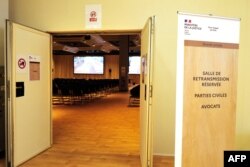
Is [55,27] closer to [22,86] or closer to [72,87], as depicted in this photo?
[22,86]

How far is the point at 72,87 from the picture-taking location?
10922mm

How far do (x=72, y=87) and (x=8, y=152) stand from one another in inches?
284

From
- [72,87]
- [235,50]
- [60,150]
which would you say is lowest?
[60,150]

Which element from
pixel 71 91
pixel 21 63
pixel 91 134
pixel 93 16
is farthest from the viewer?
pixel 71 91

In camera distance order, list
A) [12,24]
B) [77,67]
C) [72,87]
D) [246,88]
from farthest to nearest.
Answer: [77,67]
[72,87]
[246,88]
[12,24]

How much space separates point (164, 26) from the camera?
4492 mm

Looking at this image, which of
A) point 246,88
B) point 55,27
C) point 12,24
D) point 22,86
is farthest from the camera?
point 55,27

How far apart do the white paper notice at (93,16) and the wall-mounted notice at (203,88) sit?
2.44 m

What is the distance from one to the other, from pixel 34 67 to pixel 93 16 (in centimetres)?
132

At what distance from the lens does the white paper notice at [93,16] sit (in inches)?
182

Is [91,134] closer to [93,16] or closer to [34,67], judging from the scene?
[34,67]

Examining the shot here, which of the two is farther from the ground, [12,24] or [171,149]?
[12,24]

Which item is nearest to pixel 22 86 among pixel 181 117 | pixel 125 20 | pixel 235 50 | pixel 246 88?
pixel 125 20

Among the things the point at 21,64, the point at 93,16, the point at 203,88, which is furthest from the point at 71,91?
the point at 203,88
